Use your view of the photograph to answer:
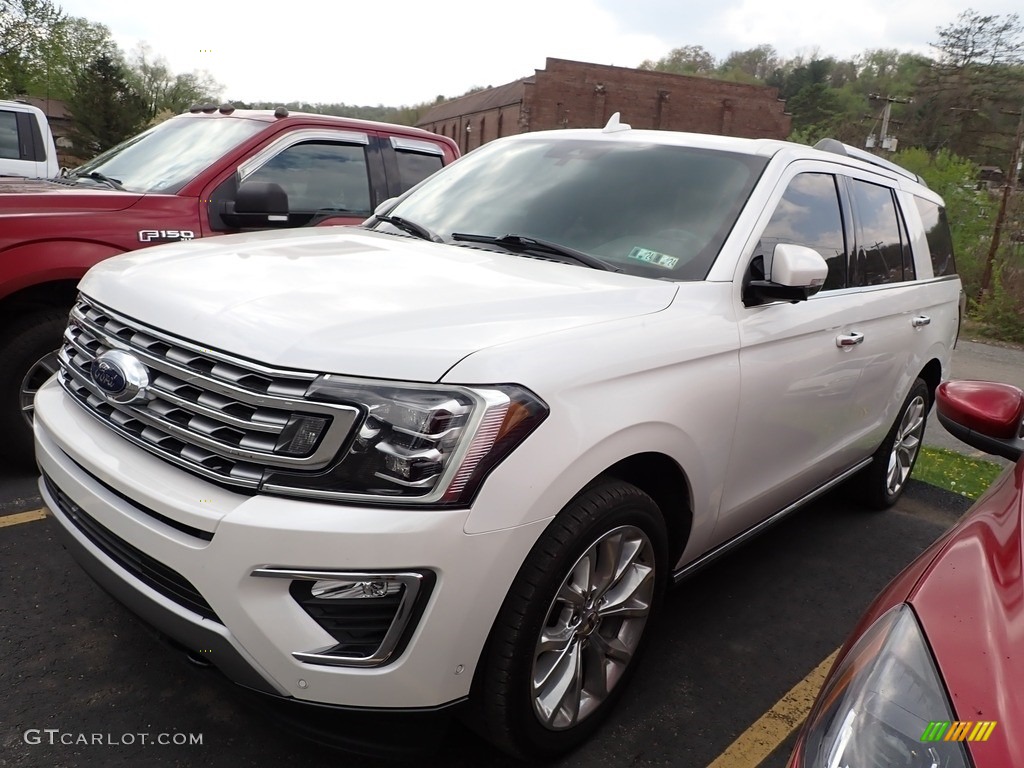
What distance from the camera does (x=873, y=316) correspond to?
3.57 metres

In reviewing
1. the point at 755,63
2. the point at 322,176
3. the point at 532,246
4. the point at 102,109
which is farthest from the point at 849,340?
the point at 755,63

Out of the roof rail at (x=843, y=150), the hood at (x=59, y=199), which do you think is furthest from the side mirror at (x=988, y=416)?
the hood at (x=59, y=199)

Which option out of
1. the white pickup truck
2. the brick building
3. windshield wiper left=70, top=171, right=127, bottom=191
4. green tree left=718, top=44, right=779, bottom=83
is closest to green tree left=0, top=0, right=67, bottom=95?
the brick building

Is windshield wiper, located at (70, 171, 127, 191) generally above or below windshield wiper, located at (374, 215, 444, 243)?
above

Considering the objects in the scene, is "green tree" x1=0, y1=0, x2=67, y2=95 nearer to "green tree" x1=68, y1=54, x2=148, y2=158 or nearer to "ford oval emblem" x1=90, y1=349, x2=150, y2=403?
"green tree" x1=68, y1=54, x2=148, y2=158

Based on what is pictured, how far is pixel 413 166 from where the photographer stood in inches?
227

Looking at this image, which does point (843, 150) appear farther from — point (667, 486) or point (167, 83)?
point (167, 83)

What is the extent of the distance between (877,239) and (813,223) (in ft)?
2.54

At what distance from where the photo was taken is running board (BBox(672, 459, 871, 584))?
108 inches

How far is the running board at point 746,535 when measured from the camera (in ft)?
9.00

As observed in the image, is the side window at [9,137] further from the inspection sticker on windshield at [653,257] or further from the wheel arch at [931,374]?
the wheel arch at [931,374]

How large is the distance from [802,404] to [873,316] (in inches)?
32.9

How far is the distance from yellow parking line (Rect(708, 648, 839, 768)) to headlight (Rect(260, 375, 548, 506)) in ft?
4.52

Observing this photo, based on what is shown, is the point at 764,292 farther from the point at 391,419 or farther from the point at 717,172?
the point at 391,419
